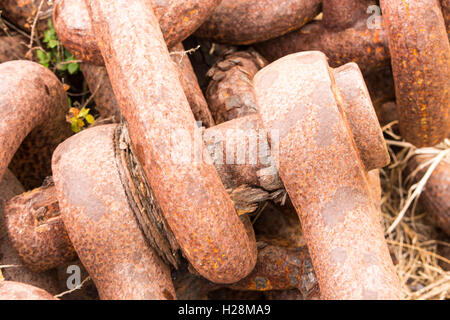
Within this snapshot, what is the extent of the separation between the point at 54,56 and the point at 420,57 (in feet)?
4.85

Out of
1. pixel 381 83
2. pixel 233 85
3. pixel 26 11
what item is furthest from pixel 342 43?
pixel 26 11

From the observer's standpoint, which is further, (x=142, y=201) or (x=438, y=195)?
(x=438, y=195)

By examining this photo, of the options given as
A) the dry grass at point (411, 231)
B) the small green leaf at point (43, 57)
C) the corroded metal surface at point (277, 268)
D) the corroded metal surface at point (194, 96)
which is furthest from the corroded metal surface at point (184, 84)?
the dry grass at point (411, 231)

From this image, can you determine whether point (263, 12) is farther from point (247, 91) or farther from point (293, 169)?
point (293, 169)

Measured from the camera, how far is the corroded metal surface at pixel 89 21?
1.54m

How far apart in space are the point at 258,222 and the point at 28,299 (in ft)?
3.29

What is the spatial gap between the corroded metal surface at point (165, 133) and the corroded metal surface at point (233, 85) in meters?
0.59

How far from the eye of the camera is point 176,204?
1.26 metres

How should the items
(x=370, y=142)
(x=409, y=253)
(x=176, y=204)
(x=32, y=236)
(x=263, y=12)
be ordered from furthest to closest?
(x=409, y=253) → (x=263, y=12) → (x=32, y=236) → (x=370, y=142) → (x=176, y=204)

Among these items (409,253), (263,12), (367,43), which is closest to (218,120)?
(263,12)

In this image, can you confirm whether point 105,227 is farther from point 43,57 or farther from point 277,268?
point 43,57

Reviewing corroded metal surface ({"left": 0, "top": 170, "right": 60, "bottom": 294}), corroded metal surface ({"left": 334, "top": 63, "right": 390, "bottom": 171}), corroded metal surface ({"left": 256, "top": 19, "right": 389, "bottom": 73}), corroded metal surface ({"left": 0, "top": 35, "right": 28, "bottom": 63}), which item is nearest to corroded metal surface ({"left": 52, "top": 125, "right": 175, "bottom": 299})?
corroded metal surface ({"left": 0, "top": 170, "right": 60, "bottom": 294})

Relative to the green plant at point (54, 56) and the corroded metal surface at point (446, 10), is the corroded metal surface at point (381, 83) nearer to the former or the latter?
the corroded metal surface at point (446, 10)

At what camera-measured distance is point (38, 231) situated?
157cm
